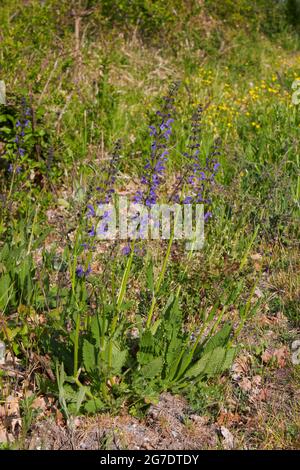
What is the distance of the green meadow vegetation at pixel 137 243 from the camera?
103 inches

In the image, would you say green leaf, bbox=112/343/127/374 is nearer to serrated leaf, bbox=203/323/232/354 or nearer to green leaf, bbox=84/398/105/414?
green leaf, bbox=84/398/105/414

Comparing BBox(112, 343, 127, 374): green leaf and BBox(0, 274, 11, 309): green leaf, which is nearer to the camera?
BBox(112, 343, 127, 374): green leaf

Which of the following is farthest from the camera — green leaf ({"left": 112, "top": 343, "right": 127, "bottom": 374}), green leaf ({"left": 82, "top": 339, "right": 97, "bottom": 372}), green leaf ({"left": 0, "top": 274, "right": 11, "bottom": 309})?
green leaf ({"left": 0, "top": 274, "right": 11, "bottom": 309})

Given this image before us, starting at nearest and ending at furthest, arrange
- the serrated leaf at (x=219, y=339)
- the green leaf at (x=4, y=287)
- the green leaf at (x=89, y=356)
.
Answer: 1. the green leaf at (x=89, y=356)
2. the serrated leaf at (x=219, y=339)
3. the green leaf at (x=4, y=287)

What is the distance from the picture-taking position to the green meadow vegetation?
261 cm

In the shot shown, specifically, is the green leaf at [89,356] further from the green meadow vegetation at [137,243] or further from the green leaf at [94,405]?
the green leaf at [94,405]

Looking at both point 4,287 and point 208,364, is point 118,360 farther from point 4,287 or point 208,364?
point 4,287

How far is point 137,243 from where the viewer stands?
12.5 feet

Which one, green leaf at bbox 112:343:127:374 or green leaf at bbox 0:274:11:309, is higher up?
green leaf at bbox 0:274:11:309

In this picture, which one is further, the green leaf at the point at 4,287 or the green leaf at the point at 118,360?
the green leaf at the point at 4,287

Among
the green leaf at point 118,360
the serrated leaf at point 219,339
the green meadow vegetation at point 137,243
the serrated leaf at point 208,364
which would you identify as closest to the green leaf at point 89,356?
the green meadow vegetation at point 137,243

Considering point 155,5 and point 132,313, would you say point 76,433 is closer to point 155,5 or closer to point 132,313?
point 132,313

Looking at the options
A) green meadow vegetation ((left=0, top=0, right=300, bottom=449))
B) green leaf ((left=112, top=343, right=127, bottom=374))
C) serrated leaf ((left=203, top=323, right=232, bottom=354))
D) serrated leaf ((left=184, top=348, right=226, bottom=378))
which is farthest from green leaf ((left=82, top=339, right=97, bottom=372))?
serrated leaf ((left=203, top=323, right=232, bottom=354))

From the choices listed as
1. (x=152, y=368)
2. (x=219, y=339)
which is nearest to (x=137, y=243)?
(x=219, y=339)
